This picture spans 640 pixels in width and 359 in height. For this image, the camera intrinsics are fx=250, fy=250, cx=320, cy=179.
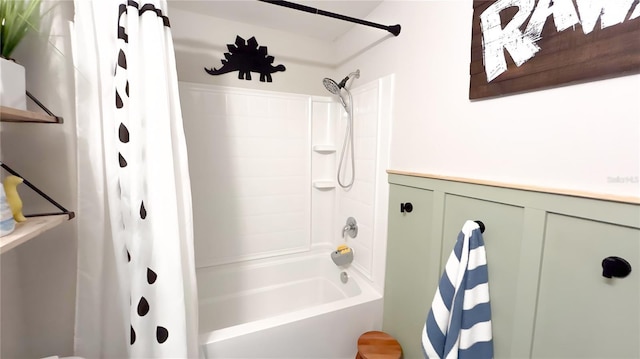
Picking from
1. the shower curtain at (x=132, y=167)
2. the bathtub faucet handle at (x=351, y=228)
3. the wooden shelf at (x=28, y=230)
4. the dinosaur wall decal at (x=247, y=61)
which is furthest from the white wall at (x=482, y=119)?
Result: the wooden shelf at (x=28, y=230)

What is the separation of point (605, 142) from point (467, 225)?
0.46 meters

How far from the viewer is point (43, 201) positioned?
37.5 inches

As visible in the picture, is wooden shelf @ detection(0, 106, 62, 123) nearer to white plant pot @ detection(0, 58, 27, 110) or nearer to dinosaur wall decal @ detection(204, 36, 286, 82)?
white plant pot @ detection(0, 58, 27, 110)

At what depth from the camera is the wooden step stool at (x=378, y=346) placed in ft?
4.30

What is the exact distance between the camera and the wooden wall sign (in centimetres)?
65

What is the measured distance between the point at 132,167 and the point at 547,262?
1.47 m

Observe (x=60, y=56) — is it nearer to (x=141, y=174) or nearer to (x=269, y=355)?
(x=141, y=174)

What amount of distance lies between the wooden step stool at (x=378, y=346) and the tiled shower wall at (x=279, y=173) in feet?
1.24

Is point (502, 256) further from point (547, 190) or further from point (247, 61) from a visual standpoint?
point (247, 61)

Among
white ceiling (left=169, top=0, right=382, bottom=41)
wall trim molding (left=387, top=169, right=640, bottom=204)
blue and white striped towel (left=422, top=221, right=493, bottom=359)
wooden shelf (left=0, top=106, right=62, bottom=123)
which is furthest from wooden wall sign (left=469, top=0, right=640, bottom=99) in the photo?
wooden shelf (left=0, top=106, right=62, bottom=123)

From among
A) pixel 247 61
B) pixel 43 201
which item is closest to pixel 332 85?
pixel 247 61

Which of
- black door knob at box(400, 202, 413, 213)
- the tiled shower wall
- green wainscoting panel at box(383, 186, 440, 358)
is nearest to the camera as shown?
green wainscoting panel at box(383, 186, 440, 358)

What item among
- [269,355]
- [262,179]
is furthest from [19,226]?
[262,179]

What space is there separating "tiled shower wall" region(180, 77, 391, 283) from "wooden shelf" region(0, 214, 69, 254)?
94cm
